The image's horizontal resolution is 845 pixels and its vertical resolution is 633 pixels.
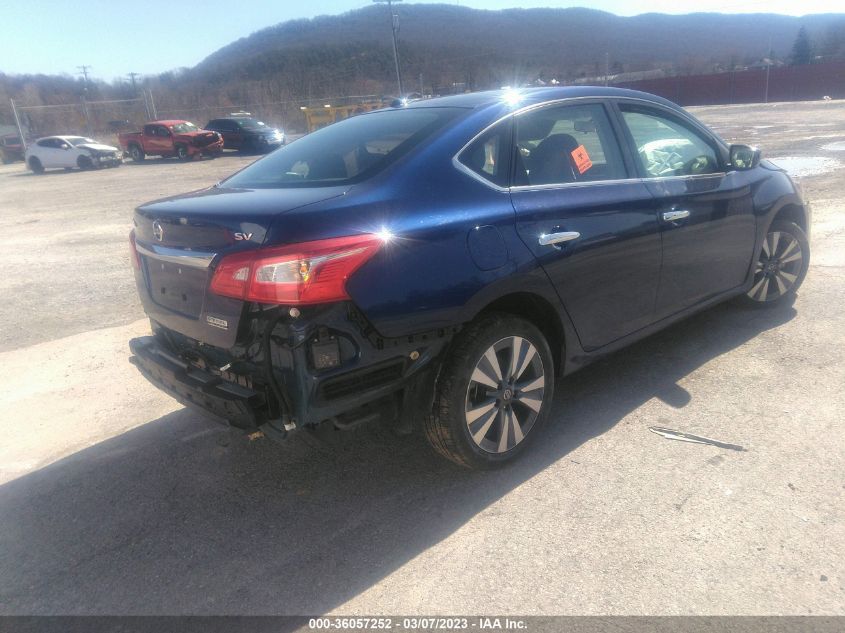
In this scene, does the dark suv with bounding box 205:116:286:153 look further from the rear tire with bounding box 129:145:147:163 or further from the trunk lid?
the trunk lid

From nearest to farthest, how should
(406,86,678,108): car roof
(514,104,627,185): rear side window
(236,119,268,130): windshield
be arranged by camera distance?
1. (514,104,627,185): rear side window
2. (406,86,678,108): car roof
3. (236,119,268,130): windshield

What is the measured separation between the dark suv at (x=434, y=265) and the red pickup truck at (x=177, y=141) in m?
26.7

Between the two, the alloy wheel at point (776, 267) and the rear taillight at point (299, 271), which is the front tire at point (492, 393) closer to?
the rear taillight at point (299, 271)

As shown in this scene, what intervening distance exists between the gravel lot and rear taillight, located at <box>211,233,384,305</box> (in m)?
0.60

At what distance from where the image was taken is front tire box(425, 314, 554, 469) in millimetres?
2816

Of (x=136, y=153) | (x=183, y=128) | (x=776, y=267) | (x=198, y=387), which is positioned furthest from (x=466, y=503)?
(x=136, y=153)

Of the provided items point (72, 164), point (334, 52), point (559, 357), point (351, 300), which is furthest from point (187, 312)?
point (334, 52)

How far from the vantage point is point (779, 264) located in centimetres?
484

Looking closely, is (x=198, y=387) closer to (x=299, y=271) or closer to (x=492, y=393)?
(x=299, y=271)

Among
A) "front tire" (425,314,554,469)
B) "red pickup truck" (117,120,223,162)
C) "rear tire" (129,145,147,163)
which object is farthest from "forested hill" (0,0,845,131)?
"front tire" (425,314,554,469)

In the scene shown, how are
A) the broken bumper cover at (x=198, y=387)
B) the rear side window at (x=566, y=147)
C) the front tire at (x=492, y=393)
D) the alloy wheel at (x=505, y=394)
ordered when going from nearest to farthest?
the broken bumper cover at (x=198, y=387) < the front tire at (x=492, y=393) < the alloy wheel at (x=505, y=394) < the rear side window at (x=566, y=147)

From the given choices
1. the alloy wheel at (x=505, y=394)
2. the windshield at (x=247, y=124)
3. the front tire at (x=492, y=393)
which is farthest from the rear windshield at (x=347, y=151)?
the windshield at (x=247, y=124)

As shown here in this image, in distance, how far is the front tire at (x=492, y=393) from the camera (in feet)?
9.24

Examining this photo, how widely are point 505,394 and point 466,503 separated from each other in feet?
1.72
